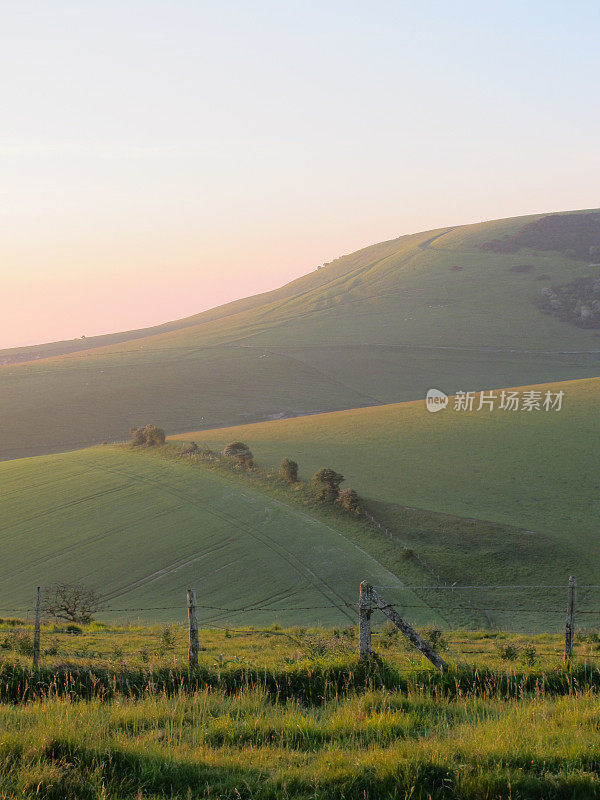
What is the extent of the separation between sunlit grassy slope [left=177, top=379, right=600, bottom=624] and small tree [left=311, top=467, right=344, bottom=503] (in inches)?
84.9

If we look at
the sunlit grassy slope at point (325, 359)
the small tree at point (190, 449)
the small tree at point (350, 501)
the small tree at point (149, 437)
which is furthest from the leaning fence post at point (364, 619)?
the sunlit grassy slope at point (325, 359)

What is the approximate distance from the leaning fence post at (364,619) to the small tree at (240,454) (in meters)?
40.5

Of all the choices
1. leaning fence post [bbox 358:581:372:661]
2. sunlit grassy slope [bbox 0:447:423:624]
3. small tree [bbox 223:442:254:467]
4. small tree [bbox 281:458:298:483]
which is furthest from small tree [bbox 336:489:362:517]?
leaning fence post [bbox 358:581:372:661]

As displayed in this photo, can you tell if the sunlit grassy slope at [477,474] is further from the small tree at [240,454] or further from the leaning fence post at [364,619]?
the leaning fence post at [364,619]

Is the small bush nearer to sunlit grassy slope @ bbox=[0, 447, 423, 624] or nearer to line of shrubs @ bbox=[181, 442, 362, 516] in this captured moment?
sunlit grassy slope @ bbox=[0, 447, 423, 624]

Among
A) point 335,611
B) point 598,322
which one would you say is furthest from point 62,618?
point 598,322

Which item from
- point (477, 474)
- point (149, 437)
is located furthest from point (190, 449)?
point (477, 474)

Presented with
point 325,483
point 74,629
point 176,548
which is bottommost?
point 176,548

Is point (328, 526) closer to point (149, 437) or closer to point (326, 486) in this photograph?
point (326, 486)

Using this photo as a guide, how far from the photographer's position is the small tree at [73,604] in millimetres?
25094

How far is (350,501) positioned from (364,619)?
98.2 ft

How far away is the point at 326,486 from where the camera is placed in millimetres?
41438

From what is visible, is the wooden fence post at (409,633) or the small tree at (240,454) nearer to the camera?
the wooden fence post at (409,633)

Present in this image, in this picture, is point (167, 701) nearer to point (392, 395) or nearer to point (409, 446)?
point (409, 446)
